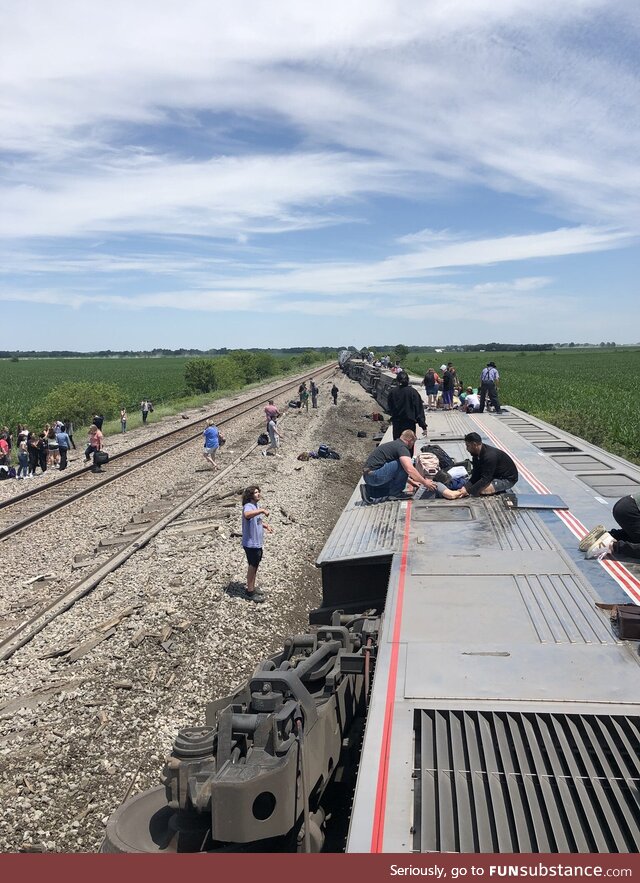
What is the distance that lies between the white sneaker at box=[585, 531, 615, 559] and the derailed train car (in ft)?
0.28

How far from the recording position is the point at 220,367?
189ft

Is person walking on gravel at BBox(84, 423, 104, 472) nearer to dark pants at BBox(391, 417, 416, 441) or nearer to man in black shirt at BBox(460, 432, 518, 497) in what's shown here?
dark pants at BBox(391, 417, 416, 441)

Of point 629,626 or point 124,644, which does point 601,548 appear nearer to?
point 629,626

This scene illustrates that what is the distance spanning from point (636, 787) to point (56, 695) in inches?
221

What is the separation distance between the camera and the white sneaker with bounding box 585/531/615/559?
246 inches

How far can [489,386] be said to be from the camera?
20766 mm

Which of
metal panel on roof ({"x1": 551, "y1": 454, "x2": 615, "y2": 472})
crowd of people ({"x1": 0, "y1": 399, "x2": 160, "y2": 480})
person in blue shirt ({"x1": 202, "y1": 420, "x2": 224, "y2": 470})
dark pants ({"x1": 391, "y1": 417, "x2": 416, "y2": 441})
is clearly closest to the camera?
metal panel on roof ({"x1": 551, "y1": 454, "x2": 615, "y2": 472})

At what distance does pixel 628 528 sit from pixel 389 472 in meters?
3.25

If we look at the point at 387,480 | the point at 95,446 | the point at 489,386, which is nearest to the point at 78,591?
the point at 387,480

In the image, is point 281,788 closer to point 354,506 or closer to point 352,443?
point 354,506

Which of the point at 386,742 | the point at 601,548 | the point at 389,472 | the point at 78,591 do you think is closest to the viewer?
the point at 386,742

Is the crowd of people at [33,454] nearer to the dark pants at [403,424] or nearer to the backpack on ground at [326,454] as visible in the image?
the backpack on ground at [326,454]

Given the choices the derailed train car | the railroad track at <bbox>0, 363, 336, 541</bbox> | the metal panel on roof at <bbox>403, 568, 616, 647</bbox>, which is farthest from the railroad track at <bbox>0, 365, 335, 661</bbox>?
the metal panel on roof at <bbox>403, 568, 616, 647</bbox>

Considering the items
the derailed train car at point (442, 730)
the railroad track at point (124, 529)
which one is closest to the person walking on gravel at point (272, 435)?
the railroad track at point (124, 529)
